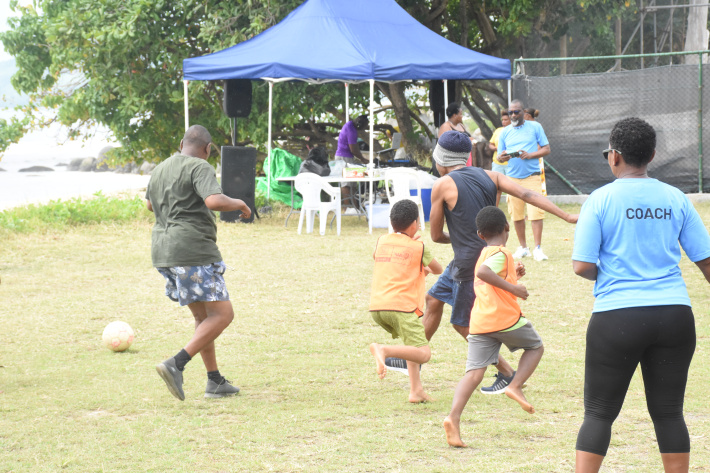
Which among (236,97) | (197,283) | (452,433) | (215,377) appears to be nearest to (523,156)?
(215,377)

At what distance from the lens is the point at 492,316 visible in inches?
176

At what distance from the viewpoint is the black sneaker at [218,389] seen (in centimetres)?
532

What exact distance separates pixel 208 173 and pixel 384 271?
1.17 meters

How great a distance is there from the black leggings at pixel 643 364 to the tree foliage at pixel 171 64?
13765 mm

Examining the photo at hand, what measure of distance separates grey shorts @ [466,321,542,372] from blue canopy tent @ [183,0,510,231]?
9045 mm

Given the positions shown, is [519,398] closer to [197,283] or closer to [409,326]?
[409,326]

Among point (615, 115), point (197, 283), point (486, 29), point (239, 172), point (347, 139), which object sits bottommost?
point (197, 283)

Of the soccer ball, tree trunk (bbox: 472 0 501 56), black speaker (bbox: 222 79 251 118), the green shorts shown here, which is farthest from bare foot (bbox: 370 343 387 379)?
tree trunk (bbox: 472 0 501 56)

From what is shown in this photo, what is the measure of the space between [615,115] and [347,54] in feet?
17.8

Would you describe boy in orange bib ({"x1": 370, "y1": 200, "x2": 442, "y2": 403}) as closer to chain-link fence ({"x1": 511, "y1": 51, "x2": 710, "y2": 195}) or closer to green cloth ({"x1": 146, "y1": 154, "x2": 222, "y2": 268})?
green cloth ({"x1": 146, "y1": 154, "x2": 222, "y2": 268})

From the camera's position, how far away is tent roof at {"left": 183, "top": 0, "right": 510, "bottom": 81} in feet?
43.5

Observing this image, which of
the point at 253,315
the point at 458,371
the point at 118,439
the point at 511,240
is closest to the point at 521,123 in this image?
the point at 511,240

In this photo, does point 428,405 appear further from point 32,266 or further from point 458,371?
point 32,266

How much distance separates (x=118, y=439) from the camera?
4.55 meters
